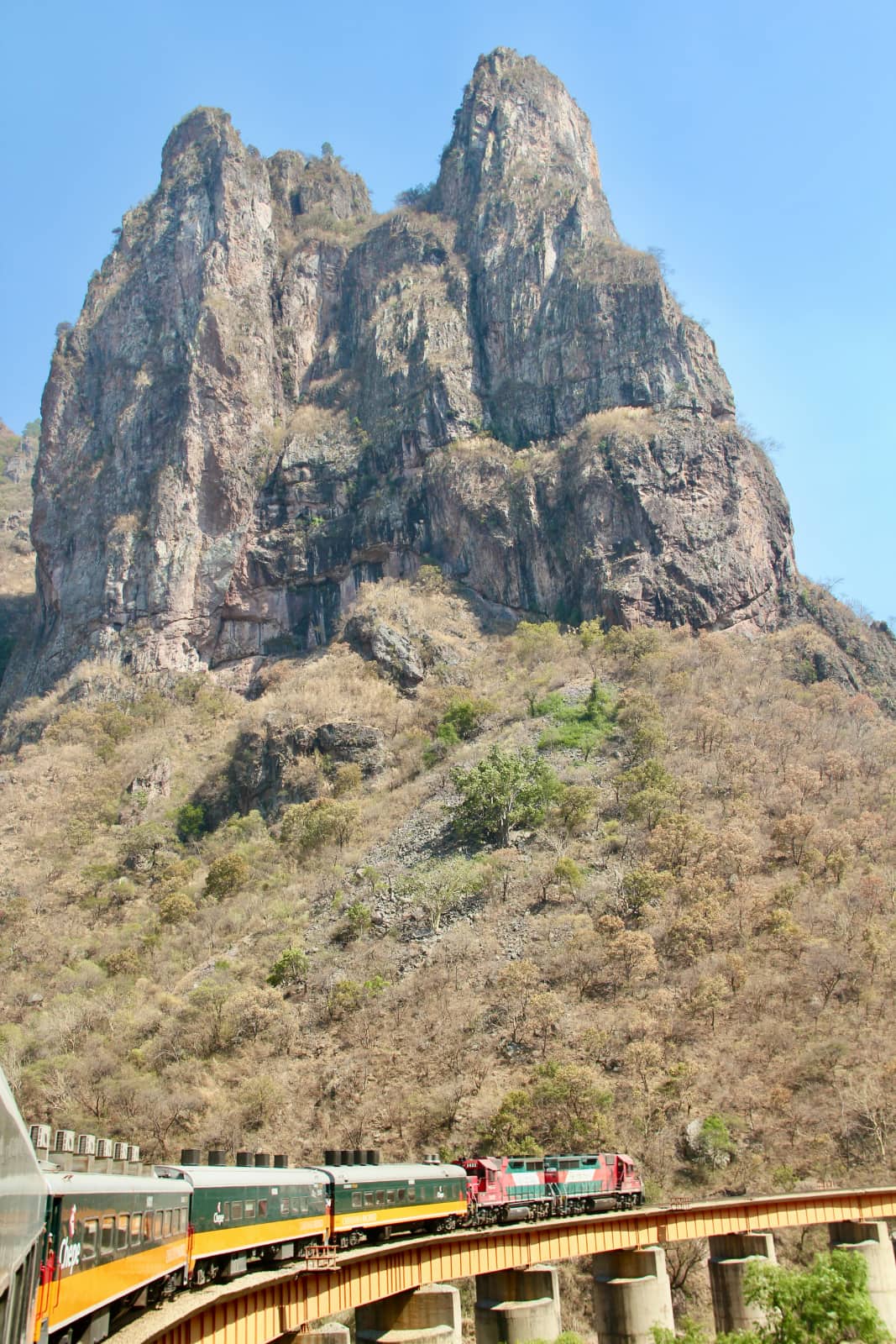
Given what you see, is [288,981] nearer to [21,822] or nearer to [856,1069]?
[856,1069]

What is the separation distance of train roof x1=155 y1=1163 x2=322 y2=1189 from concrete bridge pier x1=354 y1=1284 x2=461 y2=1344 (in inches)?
256

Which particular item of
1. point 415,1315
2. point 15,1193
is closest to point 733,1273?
point 415,1315

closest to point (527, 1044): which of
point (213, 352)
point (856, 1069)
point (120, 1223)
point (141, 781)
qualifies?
point (856, 1069)

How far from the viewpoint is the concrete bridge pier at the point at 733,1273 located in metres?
33.3

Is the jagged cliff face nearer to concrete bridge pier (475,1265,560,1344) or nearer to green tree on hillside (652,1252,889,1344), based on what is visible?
concrete bridge pier (475,1265,560,1344)

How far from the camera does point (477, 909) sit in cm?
5741

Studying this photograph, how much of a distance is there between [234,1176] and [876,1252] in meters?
23.8

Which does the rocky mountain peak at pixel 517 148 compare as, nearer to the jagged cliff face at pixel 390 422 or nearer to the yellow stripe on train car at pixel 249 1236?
the jagged cliff face at pixel 390 422

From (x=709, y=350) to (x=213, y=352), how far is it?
4696 centimetres

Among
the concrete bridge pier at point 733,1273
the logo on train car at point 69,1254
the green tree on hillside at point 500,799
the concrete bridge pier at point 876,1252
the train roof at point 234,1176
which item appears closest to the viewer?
the logo on train car at point 69,1254

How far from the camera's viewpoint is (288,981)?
5406cm

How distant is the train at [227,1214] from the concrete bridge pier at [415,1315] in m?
1.51

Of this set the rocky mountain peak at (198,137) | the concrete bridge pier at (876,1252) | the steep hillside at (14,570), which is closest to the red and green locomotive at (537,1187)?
the concrete bridge pier at (876,1252)

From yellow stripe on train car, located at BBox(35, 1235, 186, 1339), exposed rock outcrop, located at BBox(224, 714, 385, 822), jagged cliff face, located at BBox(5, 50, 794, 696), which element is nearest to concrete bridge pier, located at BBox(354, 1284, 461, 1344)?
yellow stripe on train car, located at BBox(35, 1235, 186, 1339)
